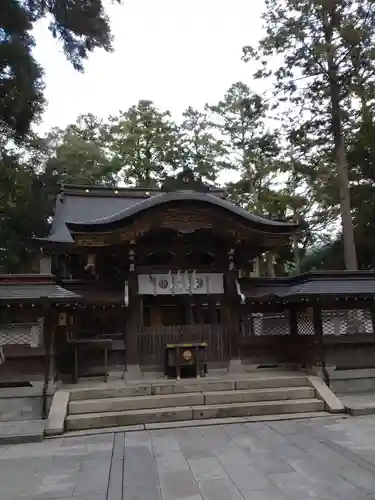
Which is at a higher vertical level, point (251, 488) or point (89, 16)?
point (89, 16)

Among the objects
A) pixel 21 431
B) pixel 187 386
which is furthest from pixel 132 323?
pixel 21 431

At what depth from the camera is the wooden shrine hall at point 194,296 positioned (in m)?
9.33

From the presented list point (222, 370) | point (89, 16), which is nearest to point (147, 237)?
point (222, 370)

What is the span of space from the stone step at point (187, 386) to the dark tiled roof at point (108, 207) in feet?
11.7

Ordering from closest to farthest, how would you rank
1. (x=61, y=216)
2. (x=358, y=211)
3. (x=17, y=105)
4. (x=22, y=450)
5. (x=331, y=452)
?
(x=331, y=452), (x=22, y=450), (x=17, y=105), (x=61, y=216), (x=358, y=211)

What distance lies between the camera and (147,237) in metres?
10.1

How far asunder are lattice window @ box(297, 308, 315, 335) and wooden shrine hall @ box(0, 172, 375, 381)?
3 cm

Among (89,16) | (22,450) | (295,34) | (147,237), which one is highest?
(295,34)

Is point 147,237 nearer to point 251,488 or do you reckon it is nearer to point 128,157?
point 251,488

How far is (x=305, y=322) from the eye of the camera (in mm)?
10000

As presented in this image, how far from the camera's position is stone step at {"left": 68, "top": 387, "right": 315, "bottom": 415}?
A: 7496mm

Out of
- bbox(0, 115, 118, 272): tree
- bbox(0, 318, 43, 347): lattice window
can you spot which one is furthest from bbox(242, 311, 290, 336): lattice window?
bbox(0, 115, 118, 272): tree

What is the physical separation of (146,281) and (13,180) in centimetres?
784

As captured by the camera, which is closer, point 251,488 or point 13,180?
point 251,488
